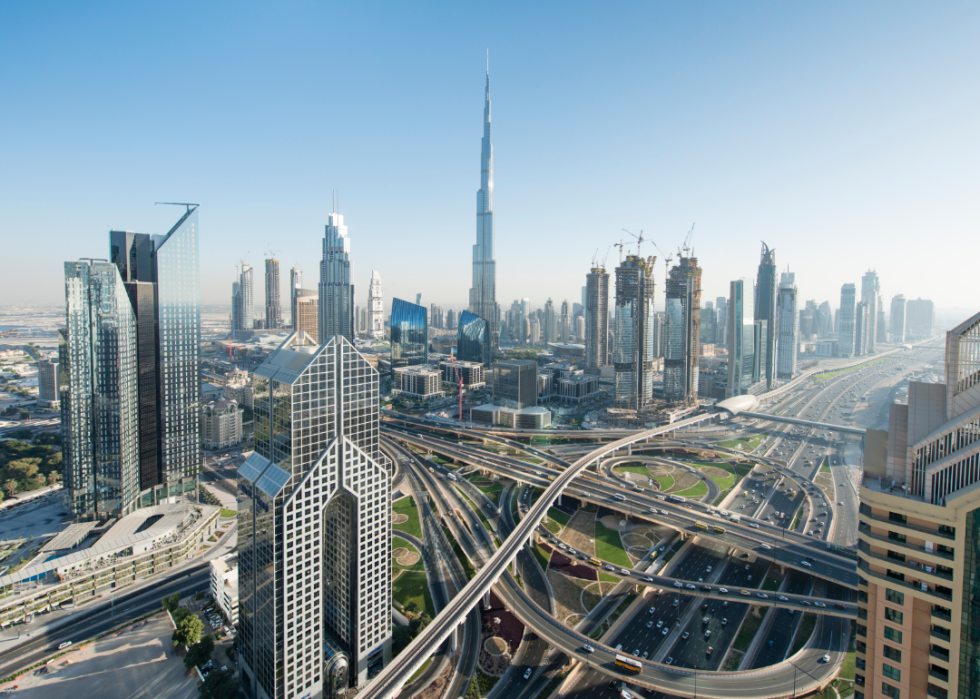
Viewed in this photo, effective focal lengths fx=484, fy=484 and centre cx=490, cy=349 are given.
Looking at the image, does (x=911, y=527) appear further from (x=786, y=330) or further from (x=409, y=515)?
(x=786, y=330)

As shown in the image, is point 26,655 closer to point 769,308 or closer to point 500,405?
point 500,405

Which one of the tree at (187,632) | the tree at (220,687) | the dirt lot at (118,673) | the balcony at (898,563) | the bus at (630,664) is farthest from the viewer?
the tree at (187,632)

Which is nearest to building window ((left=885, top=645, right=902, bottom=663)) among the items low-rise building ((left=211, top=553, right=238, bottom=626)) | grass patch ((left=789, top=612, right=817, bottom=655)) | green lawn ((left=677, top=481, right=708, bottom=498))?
grass patch ((left=789, top=612, right=817, bottom=655))

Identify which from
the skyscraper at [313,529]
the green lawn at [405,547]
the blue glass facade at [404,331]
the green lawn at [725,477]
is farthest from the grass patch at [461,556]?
the blue glass facade at [404,331]

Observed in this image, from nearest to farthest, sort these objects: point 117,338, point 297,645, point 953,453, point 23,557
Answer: point 953,453 < point 297,645 < point 23,557 < point 117,338

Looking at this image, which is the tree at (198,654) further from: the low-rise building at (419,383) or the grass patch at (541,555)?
the low-rise building at (419,383)

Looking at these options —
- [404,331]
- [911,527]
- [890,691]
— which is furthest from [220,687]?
[404,331]

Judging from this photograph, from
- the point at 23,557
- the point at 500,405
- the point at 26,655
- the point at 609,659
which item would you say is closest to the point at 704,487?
Answer: the point at 609,659
